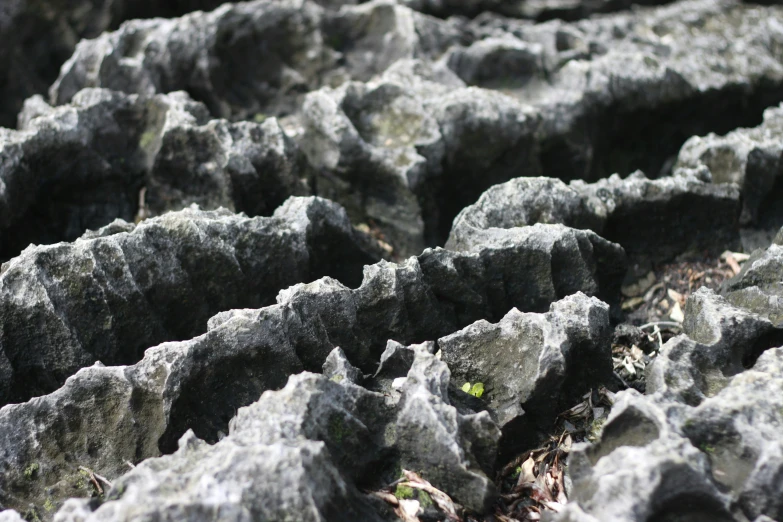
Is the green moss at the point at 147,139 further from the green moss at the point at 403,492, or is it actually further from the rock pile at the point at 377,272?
the green moss at the point at 403,492

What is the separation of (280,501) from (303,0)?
516cm

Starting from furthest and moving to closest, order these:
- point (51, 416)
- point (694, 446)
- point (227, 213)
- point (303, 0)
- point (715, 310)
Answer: point (303, 0) → point (227, 213) → point (715, 310) → point (51, 416) → point (694, 446)

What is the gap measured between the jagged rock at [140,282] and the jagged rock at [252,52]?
2247 millimetres

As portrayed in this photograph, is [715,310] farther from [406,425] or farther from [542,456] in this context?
[406,425]

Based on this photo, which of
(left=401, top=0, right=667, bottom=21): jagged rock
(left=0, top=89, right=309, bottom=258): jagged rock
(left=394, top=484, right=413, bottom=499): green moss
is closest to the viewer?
(left=394, top=484, right=413, bottom=499): green moss

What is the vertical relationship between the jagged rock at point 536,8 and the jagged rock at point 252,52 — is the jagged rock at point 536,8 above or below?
below

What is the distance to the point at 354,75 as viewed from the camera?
6.63 meters

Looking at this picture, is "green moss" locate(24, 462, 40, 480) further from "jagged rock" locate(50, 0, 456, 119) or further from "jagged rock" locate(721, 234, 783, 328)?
"jagged rock" locate(721, 234, 783, 328)

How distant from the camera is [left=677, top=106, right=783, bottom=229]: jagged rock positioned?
17.0 ft

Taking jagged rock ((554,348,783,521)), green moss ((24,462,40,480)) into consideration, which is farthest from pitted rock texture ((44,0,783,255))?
green moss ((24,462,40,480))

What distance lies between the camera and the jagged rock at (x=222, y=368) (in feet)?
10.7

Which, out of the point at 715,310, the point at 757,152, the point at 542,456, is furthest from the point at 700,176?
the point at 542,456

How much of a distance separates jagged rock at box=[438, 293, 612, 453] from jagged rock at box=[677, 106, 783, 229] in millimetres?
2280

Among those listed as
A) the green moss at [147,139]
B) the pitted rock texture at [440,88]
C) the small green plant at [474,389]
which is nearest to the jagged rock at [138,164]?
the green moss at [147,139]
